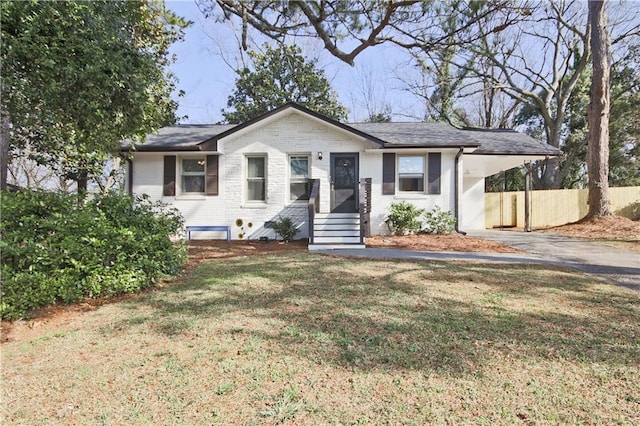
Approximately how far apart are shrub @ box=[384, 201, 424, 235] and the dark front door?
1.20 m

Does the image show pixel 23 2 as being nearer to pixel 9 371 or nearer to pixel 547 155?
pixel 9 371

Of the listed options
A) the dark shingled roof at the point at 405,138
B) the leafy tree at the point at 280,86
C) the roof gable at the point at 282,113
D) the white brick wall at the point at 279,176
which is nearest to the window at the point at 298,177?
the white brick wall at the point at 279,176

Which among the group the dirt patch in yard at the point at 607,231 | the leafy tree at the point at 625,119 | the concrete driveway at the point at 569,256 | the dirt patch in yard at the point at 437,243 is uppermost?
the leafy tree at the point at 625,119

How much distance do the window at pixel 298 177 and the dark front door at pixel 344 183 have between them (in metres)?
0.86

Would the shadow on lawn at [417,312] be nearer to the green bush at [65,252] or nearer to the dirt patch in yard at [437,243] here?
the green bush at [65,252]

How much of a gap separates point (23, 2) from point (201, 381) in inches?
193

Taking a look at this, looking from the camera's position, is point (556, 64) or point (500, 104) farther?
point (500, 104)

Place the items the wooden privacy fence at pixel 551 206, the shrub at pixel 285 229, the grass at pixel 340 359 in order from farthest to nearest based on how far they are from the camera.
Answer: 1. the wooden privacy fence at pixel 551 206
2. the shrub at pixel 285 229
3. the grass at pixel 340 359

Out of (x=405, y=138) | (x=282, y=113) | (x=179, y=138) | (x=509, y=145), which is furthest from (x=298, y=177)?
(x=509, y=145)

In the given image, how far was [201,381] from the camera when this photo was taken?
8.14 feet

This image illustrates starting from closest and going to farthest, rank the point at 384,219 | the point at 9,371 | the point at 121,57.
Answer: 1. the point at 9,371
2. the point at 121,57
3. the point at 384,219

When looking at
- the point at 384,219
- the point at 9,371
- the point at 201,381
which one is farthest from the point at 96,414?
the point at 384,219

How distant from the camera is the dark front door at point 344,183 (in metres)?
10.8

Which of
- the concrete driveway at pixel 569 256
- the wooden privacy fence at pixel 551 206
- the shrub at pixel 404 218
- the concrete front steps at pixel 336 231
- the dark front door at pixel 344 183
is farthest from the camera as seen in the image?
the wooden privacy fence at pixel 551 206
